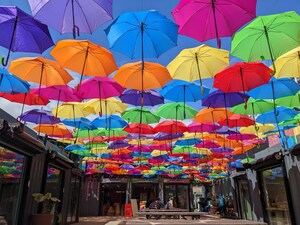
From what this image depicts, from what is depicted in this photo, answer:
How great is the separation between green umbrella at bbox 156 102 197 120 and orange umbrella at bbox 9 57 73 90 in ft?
9.80

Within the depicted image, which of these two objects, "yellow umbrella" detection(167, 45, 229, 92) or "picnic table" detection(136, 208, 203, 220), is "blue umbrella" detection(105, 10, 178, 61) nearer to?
"yellow umbrella" detection(167, 45, 229, 92)

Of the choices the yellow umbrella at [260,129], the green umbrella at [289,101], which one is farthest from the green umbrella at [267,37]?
the yellow umbrella at [260,129]

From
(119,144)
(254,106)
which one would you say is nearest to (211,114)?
(254,106)

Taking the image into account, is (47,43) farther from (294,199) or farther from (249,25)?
(294,199)

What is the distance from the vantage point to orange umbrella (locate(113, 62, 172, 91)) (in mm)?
5363

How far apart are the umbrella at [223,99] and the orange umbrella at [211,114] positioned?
710mm

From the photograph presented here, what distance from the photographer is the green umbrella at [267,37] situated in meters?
4.23

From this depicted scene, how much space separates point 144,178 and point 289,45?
62.6 ft

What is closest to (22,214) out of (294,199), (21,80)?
(21,80)

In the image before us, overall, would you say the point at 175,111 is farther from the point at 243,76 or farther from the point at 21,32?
the point at 21,32

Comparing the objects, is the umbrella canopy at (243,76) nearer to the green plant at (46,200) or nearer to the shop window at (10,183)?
the shop window at (10,183)

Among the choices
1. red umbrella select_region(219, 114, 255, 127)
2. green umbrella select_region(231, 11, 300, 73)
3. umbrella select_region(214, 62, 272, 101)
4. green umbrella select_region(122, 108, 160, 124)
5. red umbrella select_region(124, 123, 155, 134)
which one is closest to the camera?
green umbrella select_region(231, 11, 300, 73)

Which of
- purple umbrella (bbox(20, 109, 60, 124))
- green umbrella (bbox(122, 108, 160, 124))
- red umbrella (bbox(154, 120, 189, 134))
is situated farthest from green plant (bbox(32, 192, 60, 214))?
red umbrella (bbox(154, 120, 189, 134))

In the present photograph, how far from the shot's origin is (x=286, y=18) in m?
4.18
